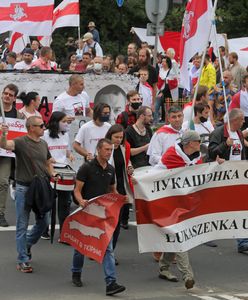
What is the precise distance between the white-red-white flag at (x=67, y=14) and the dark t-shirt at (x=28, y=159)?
10520 millimetres

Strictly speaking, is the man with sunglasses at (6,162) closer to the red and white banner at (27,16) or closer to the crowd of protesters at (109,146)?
the crowd of protesters at (109,146)

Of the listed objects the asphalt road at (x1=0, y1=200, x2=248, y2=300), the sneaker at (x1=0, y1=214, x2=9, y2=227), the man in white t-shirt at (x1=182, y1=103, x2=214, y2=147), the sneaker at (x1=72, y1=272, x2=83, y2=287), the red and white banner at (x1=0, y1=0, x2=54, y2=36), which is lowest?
the asphalt road at (x1=0, y1=200, x2=248, y2=300)

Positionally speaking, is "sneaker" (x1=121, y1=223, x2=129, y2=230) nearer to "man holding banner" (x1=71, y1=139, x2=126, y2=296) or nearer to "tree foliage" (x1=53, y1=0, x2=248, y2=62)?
"man holding banner" (x1=71, y1=139, x2=126, y2=296)

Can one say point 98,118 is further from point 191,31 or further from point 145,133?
point 191,31

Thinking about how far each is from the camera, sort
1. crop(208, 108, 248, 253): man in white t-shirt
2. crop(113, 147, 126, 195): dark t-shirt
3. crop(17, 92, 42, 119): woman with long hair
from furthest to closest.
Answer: crop(17, 92, 42, 119): woman with long hair, crop(208, 108, 248, 253): man in white t-shirt, crop(113, 147, 126, 195): dark t-shirt

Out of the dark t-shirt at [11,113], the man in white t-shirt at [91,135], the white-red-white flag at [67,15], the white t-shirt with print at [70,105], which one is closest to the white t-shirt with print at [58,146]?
the man in white t-shirt at [91,135]

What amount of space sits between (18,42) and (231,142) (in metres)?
10.4

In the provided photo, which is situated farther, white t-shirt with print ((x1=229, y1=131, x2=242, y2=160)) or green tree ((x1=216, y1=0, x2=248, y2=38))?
green tree ((x1=216, y1=0, x2=248, y2=38))

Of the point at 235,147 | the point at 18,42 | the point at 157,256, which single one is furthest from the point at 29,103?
the point at 18,42

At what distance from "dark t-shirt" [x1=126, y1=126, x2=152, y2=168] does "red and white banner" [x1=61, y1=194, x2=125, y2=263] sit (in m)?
2.38

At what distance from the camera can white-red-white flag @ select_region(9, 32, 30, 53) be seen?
1918 centimetres

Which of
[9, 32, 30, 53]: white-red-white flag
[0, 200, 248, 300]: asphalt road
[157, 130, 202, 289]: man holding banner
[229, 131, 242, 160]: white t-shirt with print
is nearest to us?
[0, 200, 248, 300]: asphalt road

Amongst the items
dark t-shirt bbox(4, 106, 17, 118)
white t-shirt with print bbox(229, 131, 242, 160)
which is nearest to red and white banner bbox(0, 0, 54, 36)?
dark t-shirt bbox(4, 106, 17, 118)

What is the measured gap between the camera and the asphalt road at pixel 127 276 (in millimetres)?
8883
